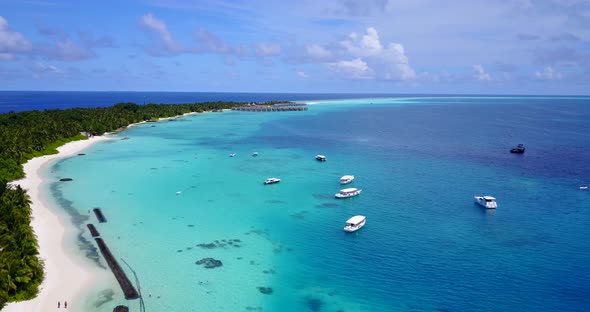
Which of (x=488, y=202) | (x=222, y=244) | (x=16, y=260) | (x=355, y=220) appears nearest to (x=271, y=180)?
(x=355, y=220)

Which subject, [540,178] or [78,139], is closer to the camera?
[540,178]

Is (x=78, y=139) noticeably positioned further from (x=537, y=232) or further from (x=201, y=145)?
(x=537, y=232)

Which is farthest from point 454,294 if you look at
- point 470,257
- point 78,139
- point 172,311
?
point 78,139

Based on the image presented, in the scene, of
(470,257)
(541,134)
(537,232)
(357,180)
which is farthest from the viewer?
(541,134)

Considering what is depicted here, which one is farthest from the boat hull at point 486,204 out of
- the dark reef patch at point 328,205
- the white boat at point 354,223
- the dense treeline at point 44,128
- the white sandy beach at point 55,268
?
the dense treeline at point 44,128

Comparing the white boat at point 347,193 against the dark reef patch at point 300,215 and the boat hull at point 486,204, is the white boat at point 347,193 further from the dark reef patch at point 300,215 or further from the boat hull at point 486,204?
the boat hull at point 486,204

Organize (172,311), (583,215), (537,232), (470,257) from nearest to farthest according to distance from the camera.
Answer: (172,311), (470,257), (537,232), (583,215)

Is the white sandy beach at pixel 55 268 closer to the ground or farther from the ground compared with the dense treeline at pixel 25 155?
closer to the ground
